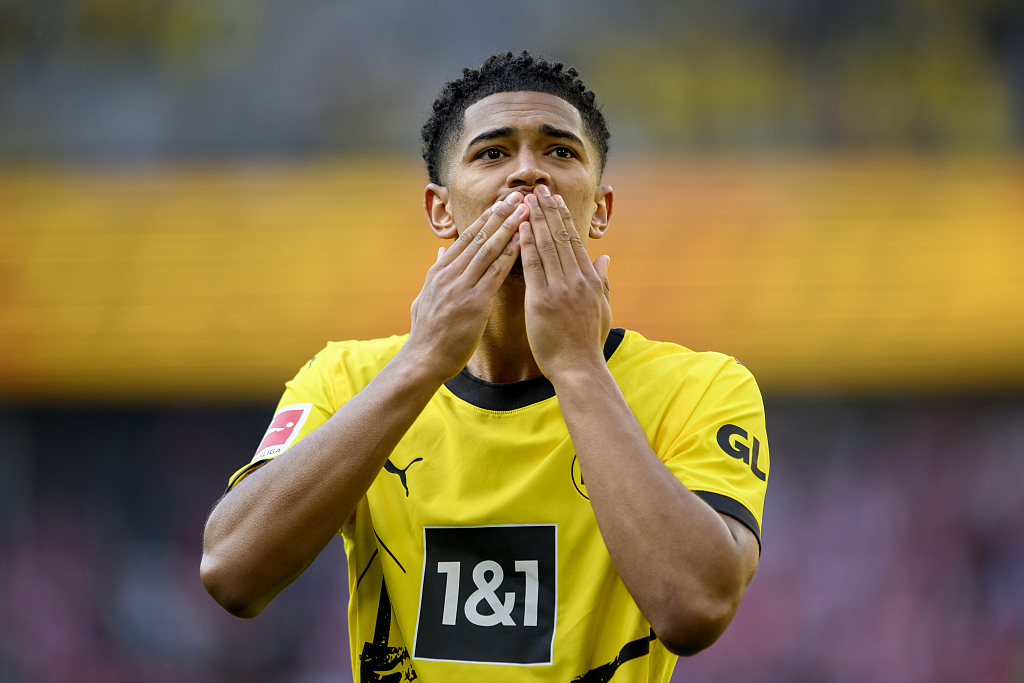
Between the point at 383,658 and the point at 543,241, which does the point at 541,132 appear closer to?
the point at 543,241

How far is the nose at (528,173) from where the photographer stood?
271 centimetres

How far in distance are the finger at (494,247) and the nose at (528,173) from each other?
0.58 ft

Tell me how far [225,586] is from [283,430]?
50 cm

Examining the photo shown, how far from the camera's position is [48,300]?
8.23 m

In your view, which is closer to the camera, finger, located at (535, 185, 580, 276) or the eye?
finger, located at (535, 185, 580, 276)

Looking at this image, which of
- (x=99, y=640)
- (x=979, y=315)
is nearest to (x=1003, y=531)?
(x=979, y=315)

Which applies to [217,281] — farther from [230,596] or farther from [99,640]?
[230,596]

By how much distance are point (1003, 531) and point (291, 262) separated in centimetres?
648

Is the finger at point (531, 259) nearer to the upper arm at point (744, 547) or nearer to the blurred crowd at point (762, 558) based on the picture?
the upper arm at point (744, 547)

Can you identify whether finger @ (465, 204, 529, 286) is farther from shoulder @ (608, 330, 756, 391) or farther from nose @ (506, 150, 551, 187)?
shoulder @ (608, 330, 756, 391)

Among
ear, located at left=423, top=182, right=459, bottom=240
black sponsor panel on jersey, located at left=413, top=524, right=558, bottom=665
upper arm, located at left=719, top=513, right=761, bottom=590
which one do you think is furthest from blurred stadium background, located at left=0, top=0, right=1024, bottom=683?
upper arm, located at left=719, top=513, right=761, bottom=590

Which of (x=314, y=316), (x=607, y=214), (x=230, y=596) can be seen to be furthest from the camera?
(x=314, y=316)

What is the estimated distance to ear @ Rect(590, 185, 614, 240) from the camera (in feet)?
10.1

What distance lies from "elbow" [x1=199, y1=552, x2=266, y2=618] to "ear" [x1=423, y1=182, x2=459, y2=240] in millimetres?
1315
